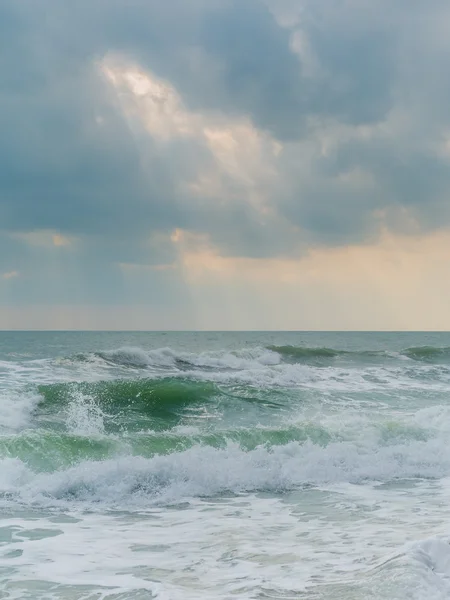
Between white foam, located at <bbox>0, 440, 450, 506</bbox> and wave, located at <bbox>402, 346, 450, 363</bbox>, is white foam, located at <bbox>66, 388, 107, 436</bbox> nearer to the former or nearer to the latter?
white foam, located at <bbox>0, 440, 450, 506</bbox>

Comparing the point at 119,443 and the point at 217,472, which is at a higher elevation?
the point at 119,443

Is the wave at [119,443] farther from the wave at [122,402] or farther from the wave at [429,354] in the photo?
the wave at [429,354]

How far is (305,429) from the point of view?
14562 millimetres

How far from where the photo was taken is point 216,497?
1009 cm

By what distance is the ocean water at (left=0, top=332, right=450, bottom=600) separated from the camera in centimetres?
589

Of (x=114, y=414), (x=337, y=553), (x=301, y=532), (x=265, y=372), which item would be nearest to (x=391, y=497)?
(x=301, y=532)

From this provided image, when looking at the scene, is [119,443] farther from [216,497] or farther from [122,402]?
[122,402]

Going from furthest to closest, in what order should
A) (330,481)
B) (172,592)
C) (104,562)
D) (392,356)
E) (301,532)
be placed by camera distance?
(392,356) → (330,481) → (301,532) → (104,562) → (172,592)

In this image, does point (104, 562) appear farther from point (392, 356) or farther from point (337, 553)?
point (392, 356)

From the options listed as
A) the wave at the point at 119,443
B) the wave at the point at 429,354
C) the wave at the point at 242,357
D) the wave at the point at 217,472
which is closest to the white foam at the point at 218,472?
the wave at the point at 217,472

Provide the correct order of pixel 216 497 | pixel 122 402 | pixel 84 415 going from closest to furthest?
pixel 216 497, pixel 84 415, pixel 122 402

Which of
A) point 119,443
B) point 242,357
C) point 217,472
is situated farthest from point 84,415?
point 242,357

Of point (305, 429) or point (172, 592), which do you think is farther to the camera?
point (305, 429)

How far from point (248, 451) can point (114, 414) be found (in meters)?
6.91
